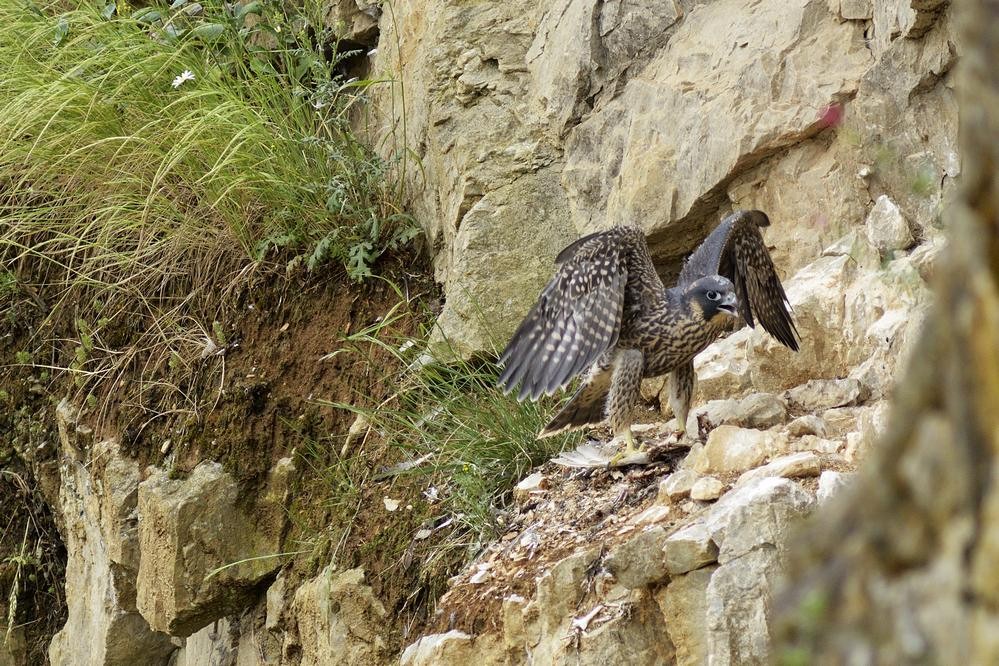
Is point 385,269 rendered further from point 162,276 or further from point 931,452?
point 931,452

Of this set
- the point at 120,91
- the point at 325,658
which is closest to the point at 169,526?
the point at 325,658

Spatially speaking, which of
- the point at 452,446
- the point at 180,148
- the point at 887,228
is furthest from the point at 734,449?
the point at 180,148

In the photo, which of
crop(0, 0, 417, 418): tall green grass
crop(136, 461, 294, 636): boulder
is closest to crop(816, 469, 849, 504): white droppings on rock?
crop(136, 461, 294, 636): boulder

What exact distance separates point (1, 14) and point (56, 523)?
9.19 feet

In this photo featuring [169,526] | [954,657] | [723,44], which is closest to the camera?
[954,657]

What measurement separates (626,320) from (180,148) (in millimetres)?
2653

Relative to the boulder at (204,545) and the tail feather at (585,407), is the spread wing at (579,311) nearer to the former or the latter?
the tail feather at (585,407)

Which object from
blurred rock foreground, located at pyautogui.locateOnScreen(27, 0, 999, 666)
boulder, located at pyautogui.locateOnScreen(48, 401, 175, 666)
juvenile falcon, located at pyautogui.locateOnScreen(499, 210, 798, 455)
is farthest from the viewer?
boulder, located at pyautogui.locateOnScreen(48, 401, 175, 666)

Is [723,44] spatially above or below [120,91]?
below

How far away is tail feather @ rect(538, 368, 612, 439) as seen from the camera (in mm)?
4258

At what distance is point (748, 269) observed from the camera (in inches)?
171

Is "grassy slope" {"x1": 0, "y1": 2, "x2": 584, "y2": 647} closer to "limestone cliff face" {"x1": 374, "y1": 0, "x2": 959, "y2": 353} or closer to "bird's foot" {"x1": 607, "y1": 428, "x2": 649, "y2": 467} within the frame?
"limestone cliff face" {"x1": 374, "y1": 0, "x2": 959, "y2": 353}

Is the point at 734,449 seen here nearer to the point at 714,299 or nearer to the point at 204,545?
the point at 714,299

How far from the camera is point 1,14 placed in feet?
21.6
